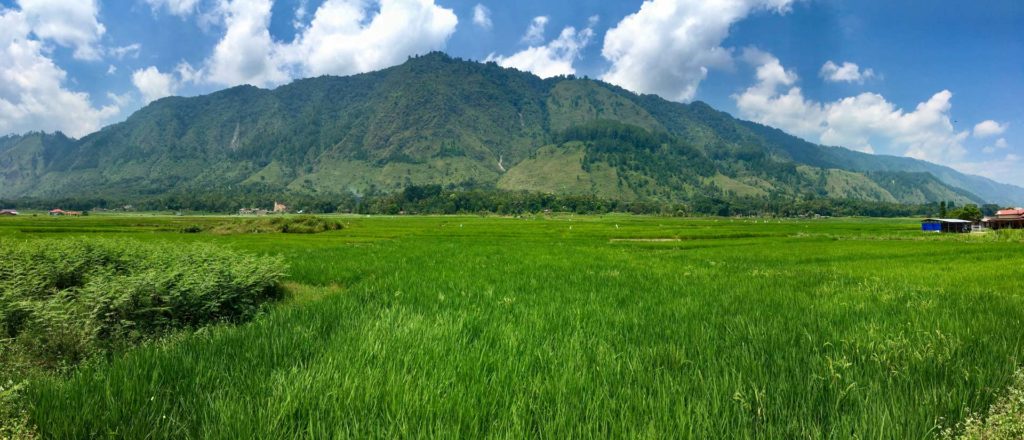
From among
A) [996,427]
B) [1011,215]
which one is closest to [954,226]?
[1011,215]

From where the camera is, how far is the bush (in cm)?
696

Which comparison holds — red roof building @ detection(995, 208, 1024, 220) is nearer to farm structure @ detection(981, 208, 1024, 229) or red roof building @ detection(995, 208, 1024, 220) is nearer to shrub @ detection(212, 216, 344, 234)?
farm structure @ detection(981, 208, 1024, 229)

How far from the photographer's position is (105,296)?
27.2 feet

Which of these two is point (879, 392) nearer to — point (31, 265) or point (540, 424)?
point (540, 424)

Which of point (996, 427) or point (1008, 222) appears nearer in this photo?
point (996, 427)

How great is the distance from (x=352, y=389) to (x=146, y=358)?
3211 millimetres

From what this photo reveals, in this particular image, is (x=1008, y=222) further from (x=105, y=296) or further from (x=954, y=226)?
(x=105, y=296)

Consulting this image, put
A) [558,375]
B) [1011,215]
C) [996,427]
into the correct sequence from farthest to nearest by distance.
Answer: [1011,215]
[558,375]
[996,427]

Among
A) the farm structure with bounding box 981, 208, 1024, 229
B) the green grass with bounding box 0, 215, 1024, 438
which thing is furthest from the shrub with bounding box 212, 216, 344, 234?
the farm structure with bounding box 981, 208, 1024, 229

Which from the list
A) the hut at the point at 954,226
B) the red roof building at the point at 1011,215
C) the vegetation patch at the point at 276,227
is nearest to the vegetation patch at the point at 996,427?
the vegetation patch at the point at 276,227

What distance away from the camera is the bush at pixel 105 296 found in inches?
274

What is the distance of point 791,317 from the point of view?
788cm

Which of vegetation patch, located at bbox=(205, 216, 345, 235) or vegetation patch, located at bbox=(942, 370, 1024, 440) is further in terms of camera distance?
vegetation patch, located at bbox=(205, 216, 345, 235)

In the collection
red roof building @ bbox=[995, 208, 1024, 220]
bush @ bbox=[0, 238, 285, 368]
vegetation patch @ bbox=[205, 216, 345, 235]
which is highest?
red roof building @ bbox=[995, 208, 1024, 220]
